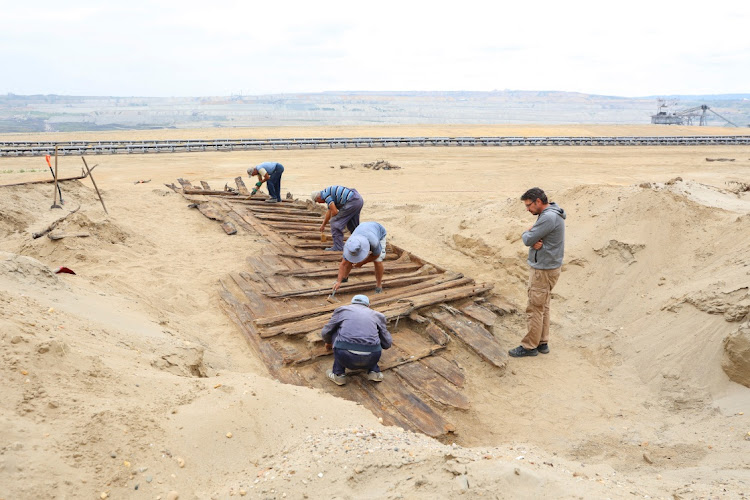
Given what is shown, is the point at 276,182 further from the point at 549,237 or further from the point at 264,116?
the point at 264,116

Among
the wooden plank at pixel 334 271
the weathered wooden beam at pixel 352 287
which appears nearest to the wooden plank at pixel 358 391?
the weathered wooden beam at pixel 352 287

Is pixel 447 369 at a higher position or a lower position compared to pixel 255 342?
lower

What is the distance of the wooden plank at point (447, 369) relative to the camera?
5.54m

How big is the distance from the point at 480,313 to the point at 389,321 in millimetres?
1355

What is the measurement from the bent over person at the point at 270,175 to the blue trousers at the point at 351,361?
7.85 meters

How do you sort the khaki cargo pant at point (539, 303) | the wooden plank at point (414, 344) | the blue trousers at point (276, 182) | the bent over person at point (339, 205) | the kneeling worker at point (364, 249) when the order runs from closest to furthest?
the wooden plank at point (414, 344), the khaki cargo pant at point (539, 303), the kneeling worker at point (364, 249), the bent over person at point (339, 205), the blue trousers at point (276, 182)

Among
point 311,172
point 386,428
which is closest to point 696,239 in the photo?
point 386,428

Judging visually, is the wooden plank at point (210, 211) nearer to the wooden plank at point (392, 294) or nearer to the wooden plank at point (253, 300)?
the wooden plank at point (253, 300)

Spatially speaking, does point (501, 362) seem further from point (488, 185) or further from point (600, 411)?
point (488, 185)

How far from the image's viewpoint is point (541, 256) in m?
6.04

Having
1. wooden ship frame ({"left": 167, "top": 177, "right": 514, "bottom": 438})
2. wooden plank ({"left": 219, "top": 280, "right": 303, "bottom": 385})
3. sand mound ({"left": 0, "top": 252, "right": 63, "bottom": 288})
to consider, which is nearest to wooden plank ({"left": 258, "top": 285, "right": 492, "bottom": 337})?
wooden ship frame ({"left": 167, "top": 177, "right": 514, "bottom": 438})

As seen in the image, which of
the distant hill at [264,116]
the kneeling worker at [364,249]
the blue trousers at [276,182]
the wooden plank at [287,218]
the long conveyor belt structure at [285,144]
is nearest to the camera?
the kneeling worker at [364,249]

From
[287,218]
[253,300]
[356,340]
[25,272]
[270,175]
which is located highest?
[270,175]

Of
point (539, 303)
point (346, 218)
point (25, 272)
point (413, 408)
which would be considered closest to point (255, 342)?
point (413, 408)
